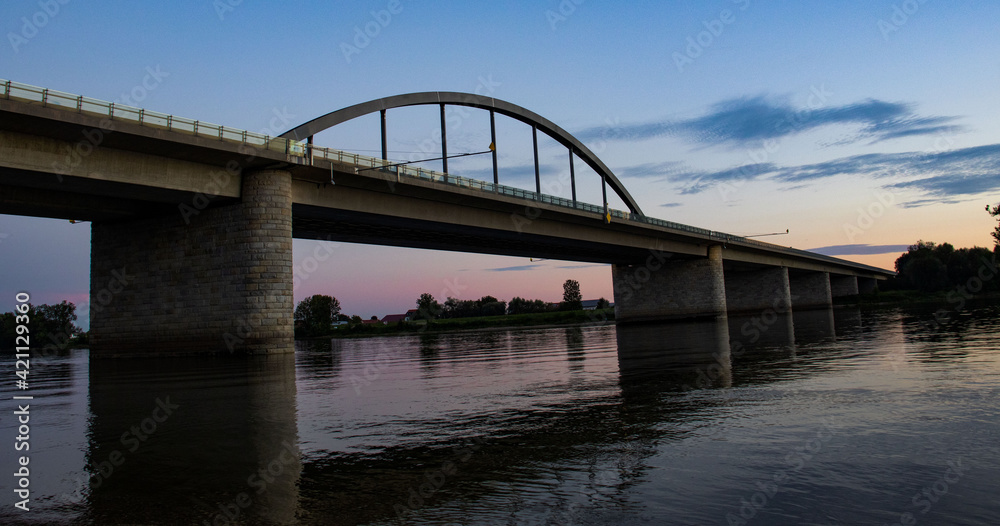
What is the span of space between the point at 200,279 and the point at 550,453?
32579 millimetres

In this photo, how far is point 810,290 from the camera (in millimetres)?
125188

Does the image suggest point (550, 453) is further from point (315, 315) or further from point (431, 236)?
point (315, 315)

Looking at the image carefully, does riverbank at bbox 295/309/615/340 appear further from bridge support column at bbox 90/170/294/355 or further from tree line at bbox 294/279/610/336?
bridge support column at bbox 90/170/294/355

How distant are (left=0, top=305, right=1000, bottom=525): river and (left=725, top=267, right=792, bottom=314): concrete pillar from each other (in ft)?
308

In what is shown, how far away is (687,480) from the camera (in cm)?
595

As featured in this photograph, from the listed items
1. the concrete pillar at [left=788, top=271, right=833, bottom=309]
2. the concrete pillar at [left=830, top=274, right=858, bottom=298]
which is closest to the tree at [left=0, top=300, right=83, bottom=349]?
the concrete pillar at [left=788, top=271, right=833, bottom=309]

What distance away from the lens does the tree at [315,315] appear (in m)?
103

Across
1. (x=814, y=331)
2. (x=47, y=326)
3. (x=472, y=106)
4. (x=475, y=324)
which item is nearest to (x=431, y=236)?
(x=472, y=106)

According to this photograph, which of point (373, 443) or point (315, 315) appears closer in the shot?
Answer: point (373, 443)

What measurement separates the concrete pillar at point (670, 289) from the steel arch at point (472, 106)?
9118 mm

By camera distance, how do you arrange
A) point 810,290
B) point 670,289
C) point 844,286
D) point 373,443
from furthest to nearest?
1. point 844,286
2. point 810,290
3. point 670,289
4. point 373,443

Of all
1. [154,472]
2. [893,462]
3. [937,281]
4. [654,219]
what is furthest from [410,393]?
[937,281]

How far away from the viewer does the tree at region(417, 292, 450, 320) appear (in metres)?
171

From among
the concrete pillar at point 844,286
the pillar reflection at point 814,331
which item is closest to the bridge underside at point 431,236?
the pillar reflection at point 814,331
